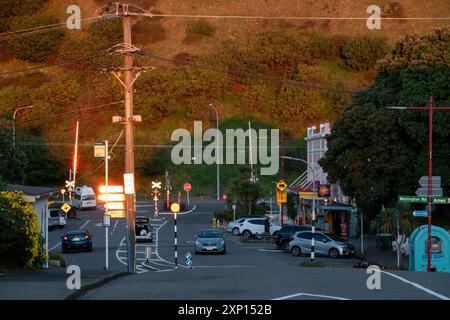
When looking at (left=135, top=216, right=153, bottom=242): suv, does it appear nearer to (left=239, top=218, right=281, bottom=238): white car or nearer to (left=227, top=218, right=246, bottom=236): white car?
(left=239, top=218, right=281, bottom=238): white car

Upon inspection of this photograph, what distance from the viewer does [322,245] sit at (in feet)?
153

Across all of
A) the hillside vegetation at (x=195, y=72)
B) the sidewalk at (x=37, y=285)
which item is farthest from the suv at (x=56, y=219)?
the sidewalk at (x=37, y=285)

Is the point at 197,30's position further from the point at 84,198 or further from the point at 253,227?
the point at 253,227

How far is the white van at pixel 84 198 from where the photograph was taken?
83.8 m

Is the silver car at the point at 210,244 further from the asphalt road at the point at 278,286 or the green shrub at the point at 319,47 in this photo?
the green shrub at the point at 319,47

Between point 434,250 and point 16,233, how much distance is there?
18462mm

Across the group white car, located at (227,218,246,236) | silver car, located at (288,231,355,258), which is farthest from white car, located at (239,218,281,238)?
silver car, located at (288,231,355,258)

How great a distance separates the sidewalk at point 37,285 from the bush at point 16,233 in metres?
0.53

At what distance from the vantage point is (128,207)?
30688 mm

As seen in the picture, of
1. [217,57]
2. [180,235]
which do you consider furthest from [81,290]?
[217,57]

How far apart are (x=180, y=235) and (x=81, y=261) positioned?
1966 centimetres

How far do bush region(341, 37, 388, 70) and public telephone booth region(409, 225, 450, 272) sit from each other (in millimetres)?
77574

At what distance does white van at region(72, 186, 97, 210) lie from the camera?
275ft

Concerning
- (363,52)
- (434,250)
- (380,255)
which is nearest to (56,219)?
(380,255)
